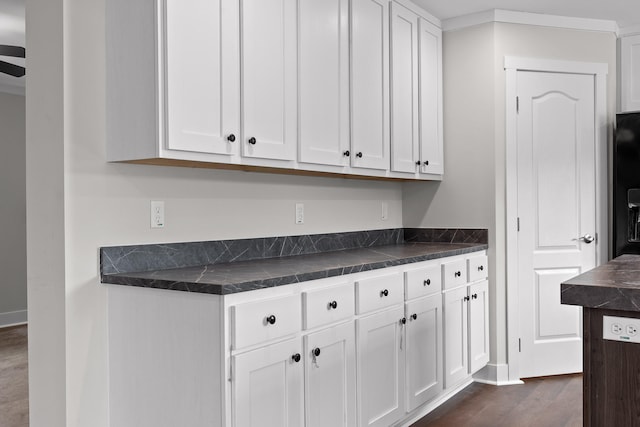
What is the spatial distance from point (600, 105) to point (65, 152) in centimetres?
344

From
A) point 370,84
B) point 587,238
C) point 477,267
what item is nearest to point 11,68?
point 370,84

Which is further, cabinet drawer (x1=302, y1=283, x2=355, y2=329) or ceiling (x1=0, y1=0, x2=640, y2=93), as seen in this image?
ceiling (x1=0, y1=0, x2=640, y2=93)

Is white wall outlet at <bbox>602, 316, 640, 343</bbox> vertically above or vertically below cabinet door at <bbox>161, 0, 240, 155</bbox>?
below

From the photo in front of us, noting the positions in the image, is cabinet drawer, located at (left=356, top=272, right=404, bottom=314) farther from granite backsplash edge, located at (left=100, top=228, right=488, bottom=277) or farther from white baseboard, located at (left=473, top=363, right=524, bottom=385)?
white baseboard, located at (left=473, top=363, right=524, bottom=385)

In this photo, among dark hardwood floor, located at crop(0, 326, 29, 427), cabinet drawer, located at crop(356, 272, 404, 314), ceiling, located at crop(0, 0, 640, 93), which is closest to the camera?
cabinet drawer, located at crop(356, 272, 404, 314)

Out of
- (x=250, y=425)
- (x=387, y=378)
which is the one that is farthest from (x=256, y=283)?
(x=387, y=378)

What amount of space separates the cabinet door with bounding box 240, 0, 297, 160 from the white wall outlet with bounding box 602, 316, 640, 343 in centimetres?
144

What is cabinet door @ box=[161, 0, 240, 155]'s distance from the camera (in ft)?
6.56

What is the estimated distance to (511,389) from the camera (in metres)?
3.54

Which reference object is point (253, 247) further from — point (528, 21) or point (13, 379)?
point (528, 21)

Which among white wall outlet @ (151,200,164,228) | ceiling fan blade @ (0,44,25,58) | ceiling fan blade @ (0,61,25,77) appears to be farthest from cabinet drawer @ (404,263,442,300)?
ceiling fan blade @ (0,61,25,77)

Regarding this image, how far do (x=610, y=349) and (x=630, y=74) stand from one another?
2.95 meters

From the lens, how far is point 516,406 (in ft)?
10.6

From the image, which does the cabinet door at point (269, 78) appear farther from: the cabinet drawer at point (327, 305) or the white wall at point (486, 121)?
the white wall at point (486, 121)
